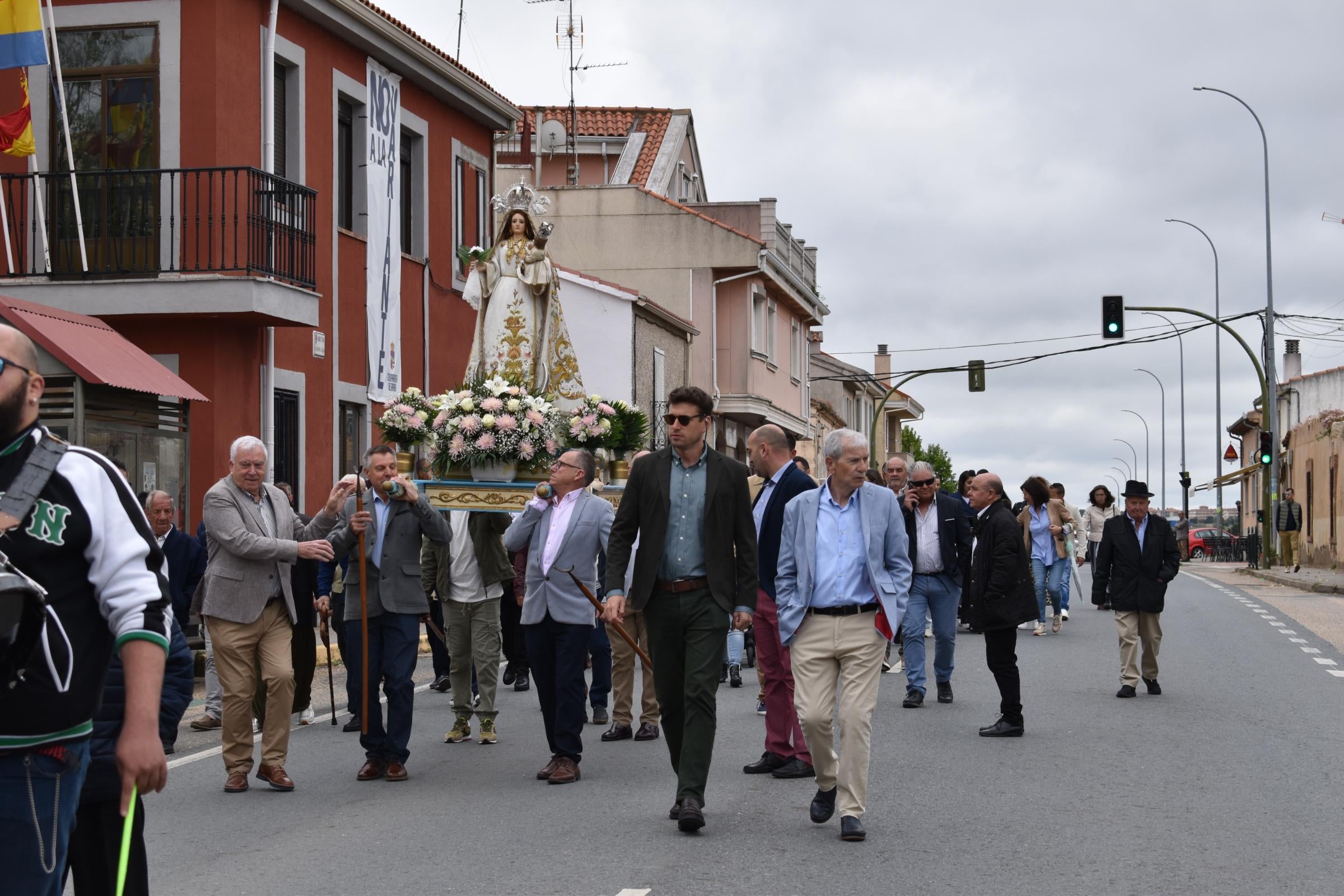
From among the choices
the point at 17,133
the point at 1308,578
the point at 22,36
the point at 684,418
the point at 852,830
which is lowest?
the point at 1308,578

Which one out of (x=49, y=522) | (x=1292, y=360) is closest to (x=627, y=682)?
(x=49, y=522)

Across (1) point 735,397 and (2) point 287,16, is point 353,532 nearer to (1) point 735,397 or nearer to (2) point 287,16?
(2) point 287,16

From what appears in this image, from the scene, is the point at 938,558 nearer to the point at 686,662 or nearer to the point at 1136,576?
the point at 1136,576

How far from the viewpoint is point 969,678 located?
48.4ft

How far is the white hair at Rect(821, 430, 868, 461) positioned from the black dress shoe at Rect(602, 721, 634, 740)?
140 inches

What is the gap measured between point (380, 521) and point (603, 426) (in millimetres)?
2295

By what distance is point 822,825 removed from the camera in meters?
7.88

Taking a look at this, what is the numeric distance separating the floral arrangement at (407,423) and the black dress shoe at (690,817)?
4.31 meters

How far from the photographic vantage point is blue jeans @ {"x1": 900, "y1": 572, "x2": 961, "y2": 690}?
12.8 m

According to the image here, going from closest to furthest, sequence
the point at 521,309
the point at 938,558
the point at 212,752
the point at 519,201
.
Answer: the point at 212,752, the point at 938,558, the point at 521,309, the point at 519,201

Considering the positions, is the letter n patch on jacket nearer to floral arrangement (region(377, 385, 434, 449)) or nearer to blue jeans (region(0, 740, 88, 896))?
blue jeans (region(0, 740, 88, 896))

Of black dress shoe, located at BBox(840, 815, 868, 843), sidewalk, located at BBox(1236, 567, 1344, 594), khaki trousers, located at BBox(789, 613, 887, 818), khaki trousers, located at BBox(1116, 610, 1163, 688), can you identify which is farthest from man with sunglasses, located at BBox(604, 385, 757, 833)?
sidewalk, located at BBox(1236, 567, 1344, 594)

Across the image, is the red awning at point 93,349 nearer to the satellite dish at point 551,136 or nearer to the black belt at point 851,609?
the black belt at point 851,609

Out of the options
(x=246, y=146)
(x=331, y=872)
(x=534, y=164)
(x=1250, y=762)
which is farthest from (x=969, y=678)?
(x=534, y=164)
